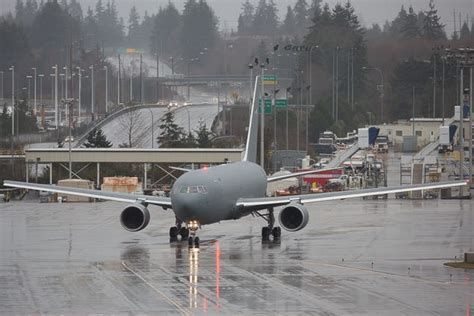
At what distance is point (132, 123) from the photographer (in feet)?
443

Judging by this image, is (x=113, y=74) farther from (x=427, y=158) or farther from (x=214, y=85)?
(x=427, y=158)

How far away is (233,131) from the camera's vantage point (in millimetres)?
133125

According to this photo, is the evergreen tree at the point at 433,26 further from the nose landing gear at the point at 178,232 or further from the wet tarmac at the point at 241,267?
the nose landing gear at the point at 178,232

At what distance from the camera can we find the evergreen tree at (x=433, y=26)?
14612 centimetres

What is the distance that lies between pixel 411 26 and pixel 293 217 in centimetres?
11023

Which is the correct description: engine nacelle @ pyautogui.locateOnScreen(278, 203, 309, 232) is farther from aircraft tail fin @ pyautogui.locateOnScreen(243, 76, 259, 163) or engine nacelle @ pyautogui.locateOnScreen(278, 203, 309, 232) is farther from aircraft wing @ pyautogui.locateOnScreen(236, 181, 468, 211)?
aircraft tail fin @ pyautogui.locateOnScreen(243, 76, 259, 163)

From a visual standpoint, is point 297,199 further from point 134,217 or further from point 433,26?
point 433,26

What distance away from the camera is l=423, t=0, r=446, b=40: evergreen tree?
5753 inches

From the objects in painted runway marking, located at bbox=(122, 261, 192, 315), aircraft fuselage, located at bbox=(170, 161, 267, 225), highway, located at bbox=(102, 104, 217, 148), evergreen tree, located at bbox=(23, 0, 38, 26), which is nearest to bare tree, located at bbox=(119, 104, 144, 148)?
highway, located at bbox=(102, 104, 217, 148)

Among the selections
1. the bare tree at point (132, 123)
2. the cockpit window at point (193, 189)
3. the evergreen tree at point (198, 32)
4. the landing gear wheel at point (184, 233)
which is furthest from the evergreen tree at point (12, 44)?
the cockpit window at point (193, 189)

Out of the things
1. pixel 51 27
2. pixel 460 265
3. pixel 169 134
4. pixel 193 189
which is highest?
pixel 51 27

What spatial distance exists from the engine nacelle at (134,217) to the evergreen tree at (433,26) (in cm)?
9633

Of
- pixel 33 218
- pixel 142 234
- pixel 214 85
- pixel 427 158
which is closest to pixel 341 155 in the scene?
pixel 427 158

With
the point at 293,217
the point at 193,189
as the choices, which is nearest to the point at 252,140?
the point at 293,217
